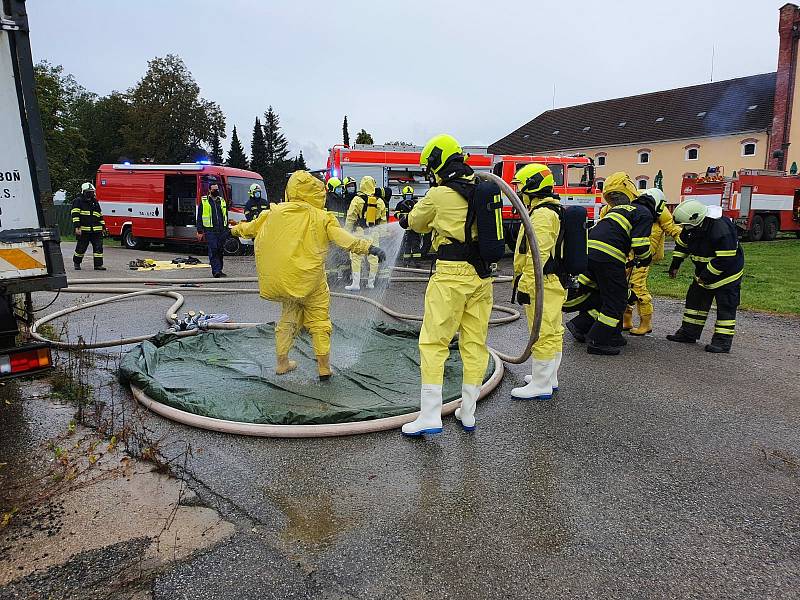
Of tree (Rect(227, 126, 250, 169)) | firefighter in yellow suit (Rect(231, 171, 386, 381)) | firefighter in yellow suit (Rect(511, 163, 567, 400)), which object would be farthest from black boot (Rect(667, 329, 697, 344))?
tree (Rect(227, 126, 250, 169))

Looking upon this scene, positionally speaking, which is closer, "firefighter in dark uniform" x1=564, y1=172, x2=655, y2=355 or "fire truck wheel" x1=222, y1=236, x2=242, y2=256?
"firefighter in dark uniform" x1=564, y1=172, x2=655, y2=355

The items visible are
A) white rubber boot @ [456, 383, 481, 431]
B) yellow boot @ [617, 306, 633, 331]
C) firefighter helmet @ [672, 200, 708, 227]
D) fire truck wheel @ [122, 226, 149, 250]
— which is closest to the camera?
white rubber boot @ [456, 383, 481, 431]

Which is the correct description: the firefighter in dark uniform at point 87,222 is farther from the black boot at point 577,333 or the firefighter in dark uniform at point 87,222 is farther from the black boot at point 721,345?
the black boot at point 721,345

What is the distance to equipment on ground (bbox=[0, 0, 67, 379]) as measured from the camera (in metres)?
3.68

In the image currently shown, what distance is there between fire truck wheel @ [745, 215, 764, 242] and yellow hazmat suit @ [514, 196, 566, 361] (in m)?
21.9

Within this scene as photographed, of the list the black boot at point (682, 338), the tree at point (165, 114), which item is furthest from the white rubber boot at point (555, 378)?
the tree at point (165, 114)

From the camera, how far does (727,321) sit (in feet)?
20.9

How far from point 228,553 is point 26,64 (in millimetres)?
3485

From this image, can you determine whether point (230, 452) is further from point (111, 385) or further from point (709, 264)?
point (709, 264)

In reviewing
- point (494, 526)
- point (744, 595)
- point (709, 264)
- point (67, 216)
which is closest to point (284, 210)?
point (494, 526)

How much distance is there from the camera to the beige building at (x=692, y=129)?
32.1 metres

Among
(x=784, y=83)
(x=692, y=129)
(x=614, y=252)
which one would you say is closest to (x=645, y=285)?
(x=614, y=252)

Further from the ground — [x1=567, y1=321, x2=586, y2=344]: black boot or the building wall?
the building wall

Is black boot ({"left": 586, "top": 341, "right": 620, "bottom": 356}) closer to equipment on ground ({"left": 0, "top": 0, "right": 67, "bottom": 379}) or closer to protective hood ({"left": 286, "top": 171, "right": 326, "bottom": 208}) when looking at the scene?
protective hood ({"left": 286, "top": 171, "right": 326, "bottom": 208})
